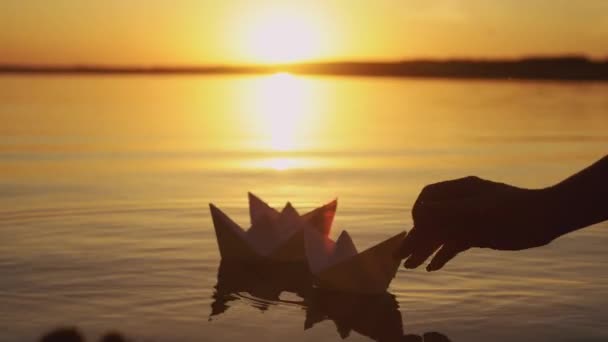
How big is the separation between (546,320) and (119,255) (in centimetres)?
337

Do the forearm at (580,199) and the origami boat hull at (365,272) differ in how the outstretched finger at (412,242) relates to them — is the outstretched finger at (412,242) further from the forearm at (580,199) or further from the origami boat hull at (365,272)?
the origami boat hull at (365,272)

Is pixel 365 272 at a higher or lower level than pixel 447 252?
lower

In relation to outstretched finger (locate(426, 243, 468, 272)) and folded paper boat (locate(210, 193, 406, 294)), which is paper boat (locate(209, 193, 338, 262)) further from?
outstretched finger (locate(426, 243, 468, 272))

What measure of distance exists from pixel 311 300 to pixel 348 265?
1.04 ft

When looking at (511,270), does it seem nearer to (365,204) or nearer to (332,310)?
(332,310)

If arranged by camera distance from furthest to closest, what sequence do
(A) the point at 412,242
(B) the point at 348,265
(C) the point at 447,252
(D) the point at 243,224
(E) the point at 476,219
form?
(D) the point at 243,224 < (B) the point at 348,265 < (C) the point at 447,252 < (A) the point at 412,242 < (E) the point at 476,219

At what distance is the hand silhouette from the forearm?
0.08 feet

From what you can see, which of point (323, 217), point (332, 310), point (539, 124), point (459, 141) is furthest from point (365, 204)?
point (539, 124)

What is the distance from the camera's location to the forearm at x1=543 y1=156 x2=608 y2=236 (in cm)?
205

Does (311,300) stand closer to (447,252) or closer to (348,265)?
(348,265)

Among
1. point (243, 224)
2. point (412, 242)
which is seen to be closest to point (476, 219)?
point (412, 242)

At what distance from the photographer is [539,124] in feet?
83.6

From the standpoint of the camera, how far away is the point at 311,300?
545 centimetres

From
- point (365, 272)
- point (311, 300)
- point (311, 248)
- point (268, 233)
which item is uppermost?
point (268, 233)
